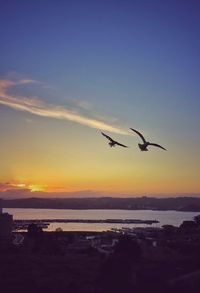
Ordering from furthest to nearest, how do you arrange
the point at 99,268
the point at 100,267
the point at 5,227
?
the point at 5,227 < the point at 99,268 < the point at 100,267

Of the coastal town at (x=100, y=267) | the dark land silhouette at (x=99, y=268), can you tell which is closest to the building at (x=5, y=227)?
the coastal town at (x=100, y=267)

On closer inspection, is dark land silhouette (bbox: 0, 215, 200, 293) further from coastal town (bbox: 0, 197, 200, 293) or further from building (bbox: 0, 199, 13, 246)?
building (bbox: 0, 199, 13, 246)

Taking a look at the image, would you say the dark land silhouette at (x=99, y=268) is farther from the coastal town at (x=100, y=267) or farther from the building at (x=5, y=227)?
the building at (x=5, y=227)

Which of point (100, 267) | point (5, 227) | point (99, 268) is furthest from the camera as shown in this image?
point (5, 227)

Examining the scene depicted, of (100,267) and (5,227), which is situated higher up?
(5,227)

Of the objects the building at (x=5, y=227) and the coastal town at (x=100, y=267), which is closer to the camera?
the coastal town at (x=100, y=267)

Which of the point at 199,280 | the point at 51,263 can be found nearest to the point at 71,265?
the point at 51,263

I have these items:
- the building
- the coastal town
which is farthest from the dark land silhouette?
the building

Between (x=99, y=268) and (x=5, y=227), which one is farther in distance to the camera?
(x=5, y=227)

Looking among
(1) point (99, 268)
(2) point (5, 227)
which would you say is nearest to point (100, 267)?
(1) point (99, 268)

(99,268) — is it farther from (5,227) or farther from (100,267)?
(5,227)

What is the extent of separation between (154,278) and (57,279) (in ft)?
17.4

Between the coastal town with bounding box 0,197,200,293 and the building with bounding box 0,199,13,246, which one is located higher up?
the building with bounding box 0,199,13,246

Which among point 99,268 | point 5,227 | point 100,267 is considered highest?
point 5,227
